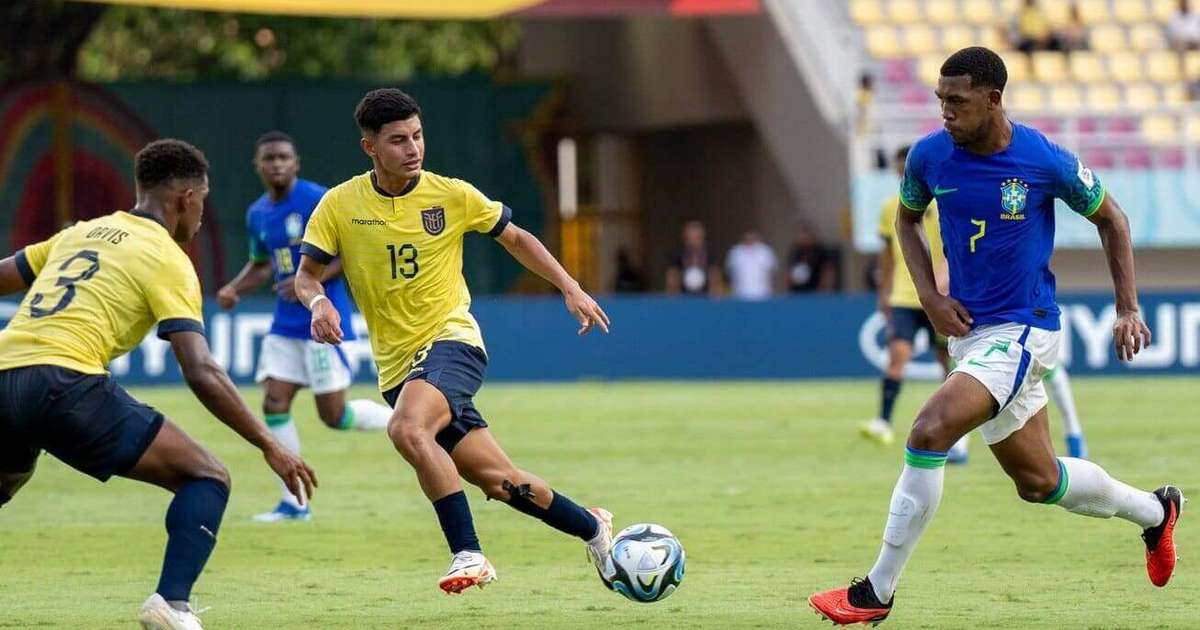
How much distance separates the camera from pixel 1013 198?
25.6 ft

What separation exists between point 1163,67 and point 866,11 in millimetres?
4464

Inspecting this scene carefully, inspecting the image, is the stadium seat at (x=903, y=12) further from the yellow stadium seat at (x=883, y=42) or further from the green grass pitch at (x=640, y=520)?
the green grass pitch at (x=640, y=520)

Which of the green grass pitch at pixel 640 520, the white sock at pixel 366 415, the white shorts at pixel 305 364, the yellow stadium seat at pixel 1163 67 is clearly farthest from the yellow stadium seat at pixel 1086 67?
the white shorts at pixel 305 364

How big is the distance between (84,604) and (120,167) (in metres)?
26.7

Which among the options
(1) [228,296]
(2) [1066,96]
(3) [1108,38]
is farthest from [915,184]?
(3) [1108,38]

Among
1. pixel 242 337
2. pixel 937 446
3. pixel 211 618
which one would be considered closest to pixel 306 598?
pixel 211 618

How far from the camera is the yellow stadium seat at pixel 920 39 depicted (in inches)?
1165

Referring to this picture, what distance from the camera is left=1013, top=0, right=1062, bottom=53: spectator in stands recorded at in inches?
1164

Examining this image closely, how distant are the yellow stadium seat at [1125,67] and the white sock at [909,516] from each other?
909 inches

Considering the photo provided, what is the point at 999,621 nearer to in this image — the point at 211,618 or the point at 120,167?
the point at 211,618

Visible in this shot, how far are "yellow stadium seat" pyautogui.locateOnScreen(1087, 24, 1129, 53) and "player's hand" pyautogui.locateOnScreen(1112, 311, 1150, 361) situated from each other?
911 inches

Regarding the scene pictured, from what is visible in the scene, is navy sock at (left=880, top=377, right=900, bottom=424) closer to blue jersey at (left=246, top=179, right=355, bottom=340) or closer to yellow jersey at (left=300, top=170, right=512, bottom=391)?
blue jersey at (left=246, top=179, right=355, bottom=340)

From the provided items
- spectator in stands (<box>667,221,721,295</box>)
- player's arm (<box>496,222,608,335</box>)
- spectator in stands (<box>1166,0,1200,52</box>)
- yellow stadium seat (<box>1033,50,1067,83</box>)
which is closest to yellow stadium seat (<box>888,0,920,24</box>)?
yellow stadium seat (<box>1033,50,1067,83</box>)

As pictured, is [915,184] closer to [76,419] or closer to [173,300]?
[173,300]
